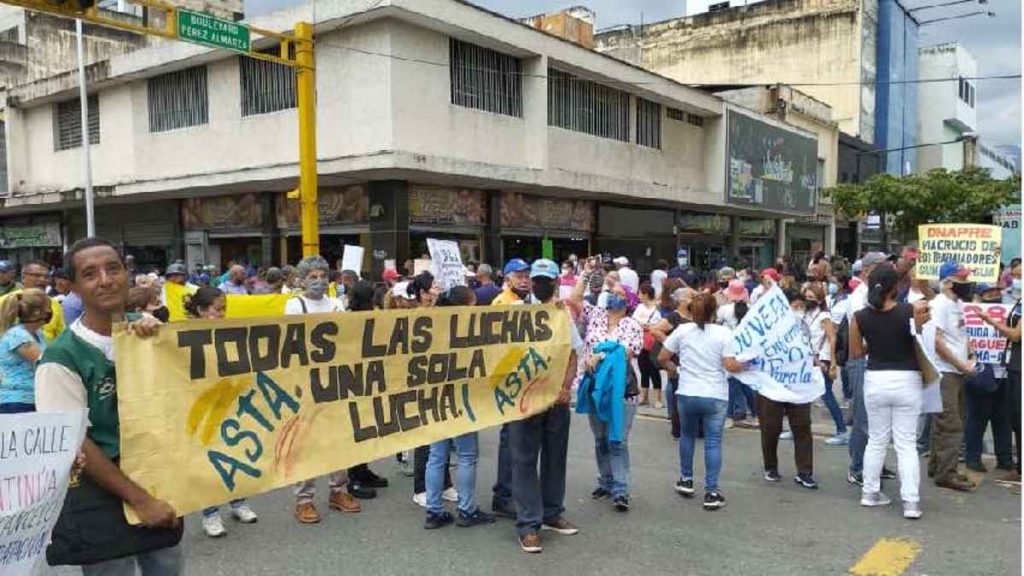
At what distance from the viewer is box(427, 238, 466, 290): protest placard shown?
10.3 m

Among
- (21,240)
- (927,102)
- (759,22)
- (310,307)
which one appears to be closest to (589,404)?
(310,307)

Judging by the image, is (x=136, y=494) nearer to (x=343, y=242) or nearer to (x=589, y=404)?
(x=589, y=404)

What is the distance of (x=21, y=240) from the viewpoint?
88.3 feet

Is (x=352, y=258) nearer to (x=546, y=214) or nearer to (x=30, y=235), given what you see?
(x=546, y=214)

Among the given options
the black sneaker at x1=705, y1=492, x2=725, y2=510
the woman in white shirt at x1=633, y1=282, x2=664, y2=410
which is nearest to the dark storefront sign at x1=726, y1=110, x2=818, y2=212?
the woman in white shirt at x1=633, y1=282, x2=664, y2=410

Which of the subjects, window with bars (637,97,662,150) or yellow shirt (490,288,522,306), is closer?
yellow shirt (490,288,522,306)

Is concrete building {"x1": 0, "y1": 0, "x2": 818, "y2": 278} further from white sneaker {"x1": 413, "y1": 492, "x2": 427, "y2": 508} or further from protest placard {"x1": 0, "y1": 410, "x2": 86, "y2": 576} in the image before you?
protest placard {"x1": 0, "y1": 410, "x2": 86, "y2": 576}

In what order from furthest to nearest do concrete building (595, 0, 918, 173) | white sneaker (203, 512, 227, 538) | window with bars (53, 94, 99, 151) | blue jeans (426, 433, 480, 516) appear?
concrete building (595, 0, 918, 173), window with bars (53, 94, 99, 151), blue jeans (426, 433, 480, 516), white sneaker (203, 512, 227, 538)

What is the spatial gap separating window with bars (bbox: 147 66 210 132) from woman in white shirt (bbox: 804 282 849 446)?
50.1 feet

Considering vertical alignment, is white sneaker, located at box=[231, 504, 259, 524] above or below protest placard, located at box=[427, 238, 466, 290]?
below

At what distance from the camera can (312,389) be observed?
393 centimetres

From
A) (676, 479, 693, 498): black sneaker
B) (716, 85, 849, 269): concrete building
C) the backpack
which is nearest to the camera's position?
(676, 479, 693, 498): black sneaker

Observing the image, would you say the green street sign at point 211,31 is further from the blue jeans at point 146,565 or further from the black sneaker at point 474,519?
the blue jeans at point 146,565

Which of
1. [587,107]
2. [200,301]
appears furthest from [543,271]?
[587,107]
